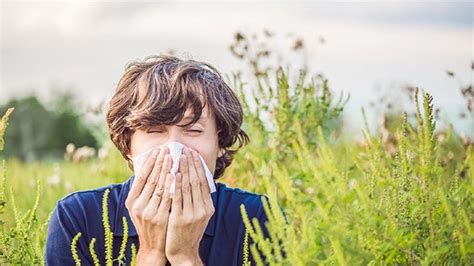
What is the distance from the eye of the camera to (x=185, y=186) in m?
2.68

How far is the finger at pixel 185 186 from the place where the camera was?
2.68 meters

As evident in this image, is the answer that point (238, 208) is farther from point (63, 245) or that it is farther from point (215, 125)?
point (63, 245)

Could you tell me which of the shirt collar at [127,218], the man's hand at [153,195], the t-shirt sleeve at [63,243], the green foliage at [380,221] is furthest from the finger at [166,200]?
the green foliage at [380,221]

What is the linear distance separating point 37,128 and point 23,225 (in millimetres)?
24053

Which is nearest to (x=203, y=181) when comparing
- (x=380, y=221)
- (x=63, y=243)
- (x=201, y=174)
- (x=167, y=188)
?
(x=201, y=174)

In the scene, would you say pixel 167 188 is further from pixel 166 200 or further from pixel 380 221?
pixel 380 221

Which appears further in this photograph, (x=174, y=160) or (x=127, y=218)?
(x=127, y=218)

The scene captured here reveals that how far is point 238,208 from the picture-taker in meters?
3.07

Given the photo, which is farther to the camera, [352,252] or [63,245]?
[63,245]

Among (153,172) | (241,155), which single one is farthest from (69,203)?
(241,155)

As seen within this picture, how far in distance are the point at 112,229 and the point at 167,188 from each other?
1.15 feet

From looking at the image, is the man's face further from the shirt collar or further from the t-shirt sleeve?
the t-shirt sleeve

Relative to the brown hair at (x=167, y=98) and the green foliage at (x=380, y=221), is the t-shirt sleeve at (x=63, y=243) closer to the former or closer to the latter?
the brown hair at (x=167, y=98)

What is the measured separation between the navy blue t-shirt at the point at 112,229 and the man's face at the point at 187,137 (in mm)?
191
